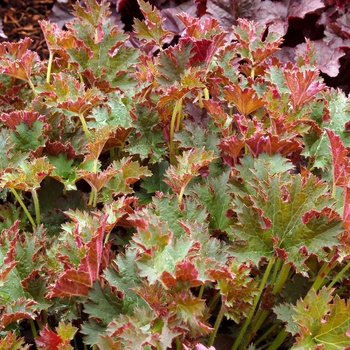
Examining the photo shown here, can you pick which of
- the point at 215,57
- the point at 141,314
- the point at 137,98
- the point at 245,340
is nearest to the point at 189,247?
the point at 141,314

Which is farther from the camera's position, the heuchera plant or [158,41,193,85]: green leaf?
[158,41,193,85]: green leaf

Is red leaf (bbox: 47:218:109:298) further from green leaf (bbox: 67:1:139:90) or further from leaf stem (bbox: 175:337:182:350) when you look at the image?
green leaf (bbox: 67:1:139:90)

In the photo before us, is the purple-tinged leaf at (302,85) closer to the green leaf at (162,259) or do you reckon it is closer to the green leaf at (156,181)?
the green leaf at (156,181)

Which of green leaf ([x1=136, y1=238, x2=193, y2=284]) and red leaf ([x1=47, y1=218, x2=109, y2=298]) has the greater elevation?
green leaf ([x1=136, y1=238, x2=193, y2=284])

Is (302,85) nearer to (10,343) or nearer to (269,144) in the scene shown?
(269,144)

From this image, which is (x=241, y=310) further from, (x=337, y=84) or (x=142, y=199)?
(x=337, y=84)

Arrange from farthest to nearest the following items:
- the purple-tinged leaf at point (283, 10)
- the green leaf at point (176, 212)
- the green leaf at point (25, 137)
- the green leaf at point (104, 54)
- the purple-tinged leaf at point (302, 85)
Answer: the purple-tinged leaf at point (283, 10)
the green leaf at point (104, 54)
the green leaf at point (25, 137)
the purple-tinged leaf at point (302, 85)
the green leaf at point (176, 212)

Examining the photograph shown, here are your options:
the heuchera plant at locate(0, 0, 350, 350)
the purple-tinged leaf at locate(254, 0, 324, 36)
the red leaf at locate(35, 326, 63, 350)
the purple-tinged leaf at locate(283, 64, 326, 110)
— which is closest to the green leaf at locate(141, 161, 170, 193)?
the heuchera plant at locate(0, 0, 350, 350)

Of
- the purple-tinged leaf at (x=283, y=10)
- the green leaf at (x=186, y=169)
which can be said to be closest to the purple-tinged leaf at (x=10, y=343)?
the green leaf at (x=186, y=169)
